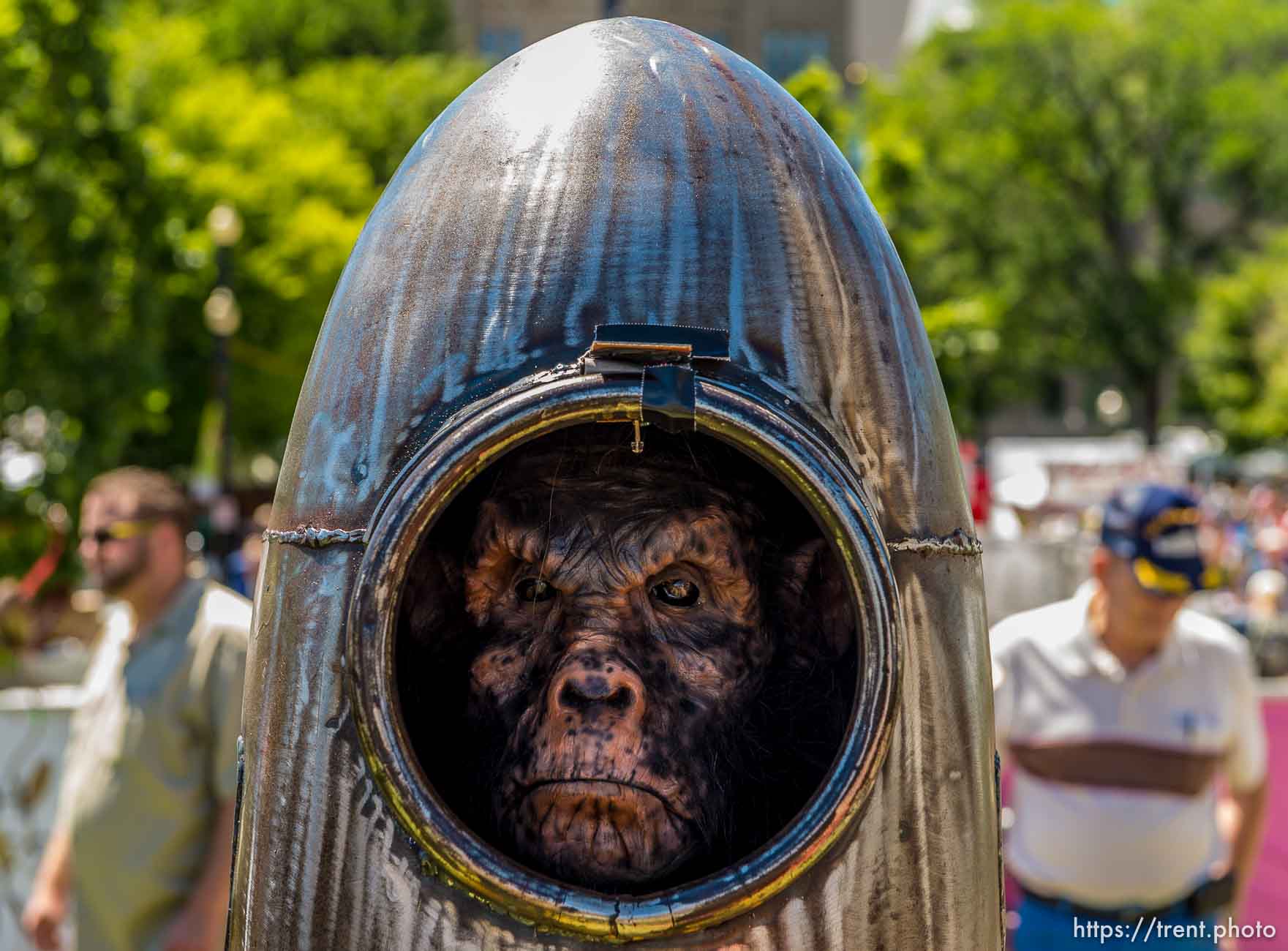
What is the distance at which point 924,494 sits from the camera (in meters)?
1.94

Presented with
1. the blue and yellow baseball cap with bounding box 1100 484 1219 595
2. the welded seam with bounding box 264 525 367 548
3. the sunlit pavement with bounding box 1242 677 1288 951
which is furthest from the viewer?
the sunlit pavement with bounding box 1242 677 1288 951

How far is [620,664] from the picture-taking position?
1.96 meters

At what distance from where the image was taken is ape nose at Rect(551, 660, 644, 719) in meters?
1.92

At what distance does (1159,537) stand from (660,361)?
2.66 metres

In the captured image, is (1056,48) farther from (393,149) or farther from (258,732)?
(258,732)

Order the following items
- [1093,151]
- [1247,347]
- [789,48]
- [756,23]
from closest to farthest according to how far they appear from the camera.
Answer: [756,23]
[789,48]
[1247,347]
[1093,151]

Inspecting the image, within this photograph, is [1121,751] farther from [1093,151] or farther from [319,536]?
[1093,151]

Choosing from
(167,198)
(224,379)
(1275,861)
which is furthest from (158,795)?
(224,379)

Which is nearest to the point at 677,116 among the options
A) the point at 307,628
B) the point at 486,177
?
the point at 486,177

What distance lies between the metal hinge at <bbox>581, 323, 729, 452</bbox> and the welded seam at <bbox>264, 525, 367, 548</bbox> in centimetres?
36

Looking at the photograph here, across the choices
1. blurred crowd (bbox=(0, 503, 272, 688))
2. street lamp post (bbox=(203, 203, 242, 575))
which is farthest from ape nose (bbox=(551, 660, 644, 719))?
street lamp post (bbox=(203, 203, 242, 575))

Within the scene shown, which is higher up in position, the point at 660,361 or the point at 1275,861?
the point at 660,361

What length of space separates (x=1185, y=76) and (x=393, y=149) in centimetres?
2458

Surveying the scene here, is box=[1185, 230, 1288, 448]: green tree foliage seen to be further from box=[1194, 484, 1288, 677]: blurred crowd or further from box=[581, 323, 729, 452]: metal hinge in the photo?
box=[581, 323, 729, 452]: metal hinge
